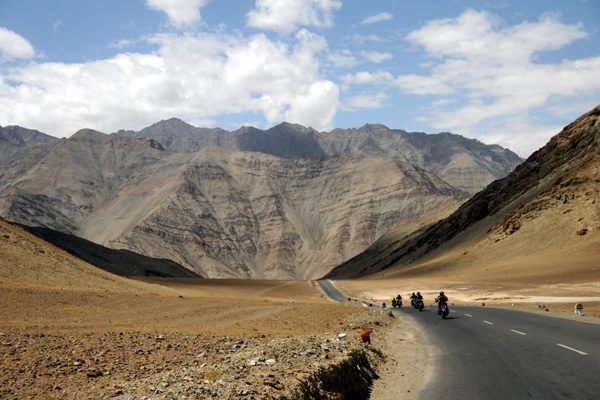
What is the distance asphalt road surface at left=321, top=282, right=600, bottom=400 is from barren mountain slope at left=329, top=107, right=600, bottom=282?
50.9 m

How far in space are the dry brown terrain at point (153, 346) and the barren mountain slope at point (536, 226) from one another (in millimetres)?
49638

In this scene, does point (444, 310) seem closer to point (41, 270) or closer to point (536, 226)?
point (41, 270)

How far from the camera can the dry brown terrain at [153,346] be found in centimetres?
1047

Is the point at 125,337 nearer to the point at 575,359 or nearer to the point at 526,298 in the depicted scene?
the point at 575,359

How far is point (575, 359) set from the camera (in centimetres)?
1413

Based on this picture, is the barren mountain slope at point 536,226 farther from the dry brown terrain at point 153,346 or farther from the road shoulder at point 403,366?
the road shoulder at point 403,366

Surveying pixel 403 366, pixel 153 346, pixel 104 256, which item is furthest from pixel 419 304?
pixel 104 256

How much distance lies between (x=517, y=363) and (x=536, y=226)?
3352 inches

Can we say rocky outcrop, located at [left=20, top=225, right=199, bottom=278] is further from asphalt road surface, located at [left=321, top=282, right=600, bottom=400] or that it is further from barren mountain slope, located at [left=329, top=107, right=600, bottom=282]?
asphalt road surface, located at [left=321, top=282, right=600, bottom=400]

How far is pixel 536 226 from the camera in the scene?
306 ft

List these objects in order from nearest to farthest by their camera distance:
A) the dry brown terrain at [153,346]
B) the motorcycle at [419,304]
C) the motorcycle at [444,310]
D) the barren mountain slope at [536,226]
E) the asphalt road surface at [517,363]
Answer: the dry brown terrain at [153,346]
the asphalt road surface at [517,363]
the motorcycle at [444,310]
the motorcycle at [419,304]
the barren mountain slope at [536,226]

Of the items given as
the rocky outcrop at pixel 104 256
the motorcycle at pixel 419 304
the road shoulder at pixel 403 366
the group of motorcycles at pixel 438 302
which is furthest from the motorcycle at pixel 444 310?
the rocky outcrop at pixel 104 256

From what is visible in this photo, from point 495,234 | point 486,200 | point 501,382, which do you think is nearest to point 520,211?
point 495,234

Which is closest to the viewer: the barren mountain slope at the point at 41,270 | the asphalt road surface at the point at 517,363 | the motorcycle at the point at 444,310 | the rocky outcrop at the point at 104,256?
the asphalt road surface at the point at 517,363
